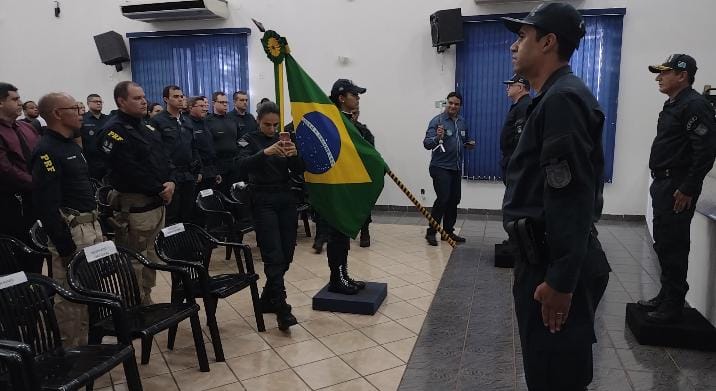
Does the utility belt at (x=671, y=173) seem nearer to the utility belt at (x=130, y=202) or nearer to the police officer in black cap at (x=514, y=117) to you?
the police officer in black cap at (x=514, y=117)

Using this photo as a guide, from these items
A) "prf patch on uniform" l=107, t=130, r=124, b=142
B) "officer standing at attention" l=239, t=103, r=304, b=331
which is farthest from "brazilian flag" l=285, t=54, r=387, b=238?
"prf patch on uniform" l=107, t=130, r=124, b=142

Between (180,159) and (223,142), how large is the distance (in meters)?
1.19

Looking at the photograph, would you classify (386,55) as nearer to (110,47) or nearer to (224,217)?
(224,217)

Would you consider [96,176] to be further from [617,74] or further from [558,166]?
[617,74]

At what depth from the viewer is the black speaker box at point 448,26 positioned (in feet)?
22.4

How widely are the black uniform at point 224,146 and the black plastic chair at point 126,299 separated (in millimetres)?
3481

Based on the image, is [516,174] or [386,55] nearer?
[516,174]

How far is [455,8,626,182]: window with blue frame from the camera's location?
6.66 m

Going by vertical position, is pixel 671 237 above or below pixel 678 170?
below

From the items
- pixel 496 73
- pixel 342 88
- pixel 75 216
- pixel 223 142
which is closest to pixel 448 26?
pixel 496 73

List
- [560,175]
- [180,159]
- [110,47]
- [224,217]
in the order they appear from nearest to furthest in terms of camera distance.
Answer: [560,175] → [224,217] → [180,159] → [110,47]

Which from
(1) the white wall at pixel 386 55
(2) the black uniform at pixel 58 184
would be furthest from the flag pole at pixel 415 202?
(1) the white wall at pixel 386 55

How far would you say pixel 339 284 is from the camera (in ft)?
12.4

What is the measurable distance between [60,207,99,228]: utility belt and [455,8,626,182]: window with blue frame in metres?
5.30
